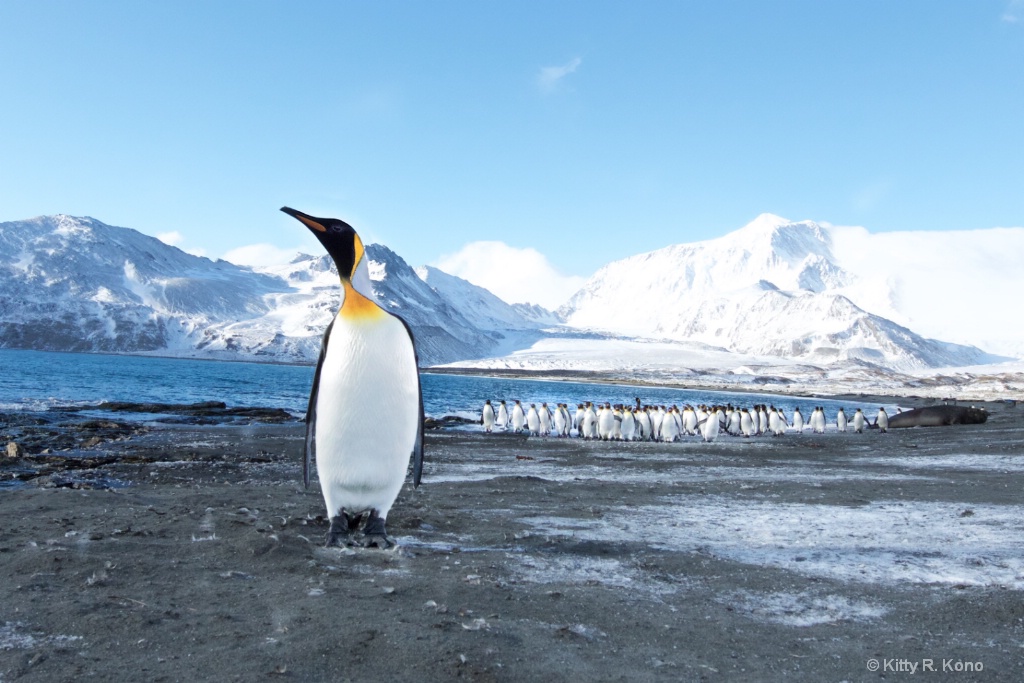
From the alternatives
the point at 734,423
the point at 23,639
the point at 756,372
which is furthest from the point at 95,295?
the point at 23,639

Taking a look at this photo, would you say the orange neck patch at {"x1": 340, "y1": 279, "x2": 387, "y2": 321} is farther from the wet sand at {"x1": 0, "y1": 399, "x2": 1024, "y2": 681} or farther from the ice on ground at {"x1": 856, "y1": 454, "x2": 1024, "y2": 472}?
the ice on ground at {"x1": 856, "y1": 454, "x2": 1024, "y2": 472}

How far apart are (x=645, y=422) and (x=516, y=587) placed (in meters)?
21.1

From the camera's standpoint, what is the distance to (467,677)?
12.3 feet

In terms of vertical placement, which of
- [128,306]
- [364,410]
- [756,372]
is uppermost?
[128,306]

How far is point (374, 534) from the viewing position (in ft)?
20.0

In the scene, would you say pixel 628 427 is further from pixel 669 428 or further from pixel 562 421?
pixel 562 421

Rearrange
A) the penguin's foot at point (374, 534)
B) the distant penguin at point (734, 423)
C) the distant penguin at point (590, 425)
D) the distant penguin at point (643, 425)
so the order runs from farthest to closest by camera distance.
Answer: the distant penguin at point (734, 423)
the distant penguin at point (643, 425)
the distant penguin at point (590, 425)
the penguin's foot at point (374, 534)

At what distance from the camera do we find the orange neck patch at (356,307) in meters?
5.70

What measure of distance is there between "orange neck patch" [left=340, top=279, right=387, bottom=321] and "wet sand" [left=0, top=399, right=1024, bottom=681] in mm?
1827

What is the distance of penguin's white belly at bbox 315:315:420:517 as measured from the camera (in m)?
5.72

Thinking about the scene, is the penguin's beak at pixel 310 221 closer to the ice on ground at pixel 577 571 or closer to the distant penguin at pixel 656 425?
the ice on ground at pixel 577 571

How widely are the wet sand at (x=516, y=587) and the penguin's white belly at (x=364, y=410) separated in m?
0.56

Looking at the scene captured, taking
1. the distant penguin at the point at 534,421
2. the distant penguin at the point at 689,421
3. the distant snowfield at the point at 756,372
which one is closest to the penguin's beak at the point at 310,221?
the distant penguin at the point at 534,421

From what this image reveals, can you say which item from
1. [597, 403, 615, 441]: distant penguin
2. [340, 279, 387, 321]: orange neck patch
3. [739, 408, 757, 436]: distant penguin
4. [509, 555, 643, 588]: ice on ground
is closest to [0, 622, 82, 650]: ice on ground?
[340, 279, 387, 321]: orange neck patch
